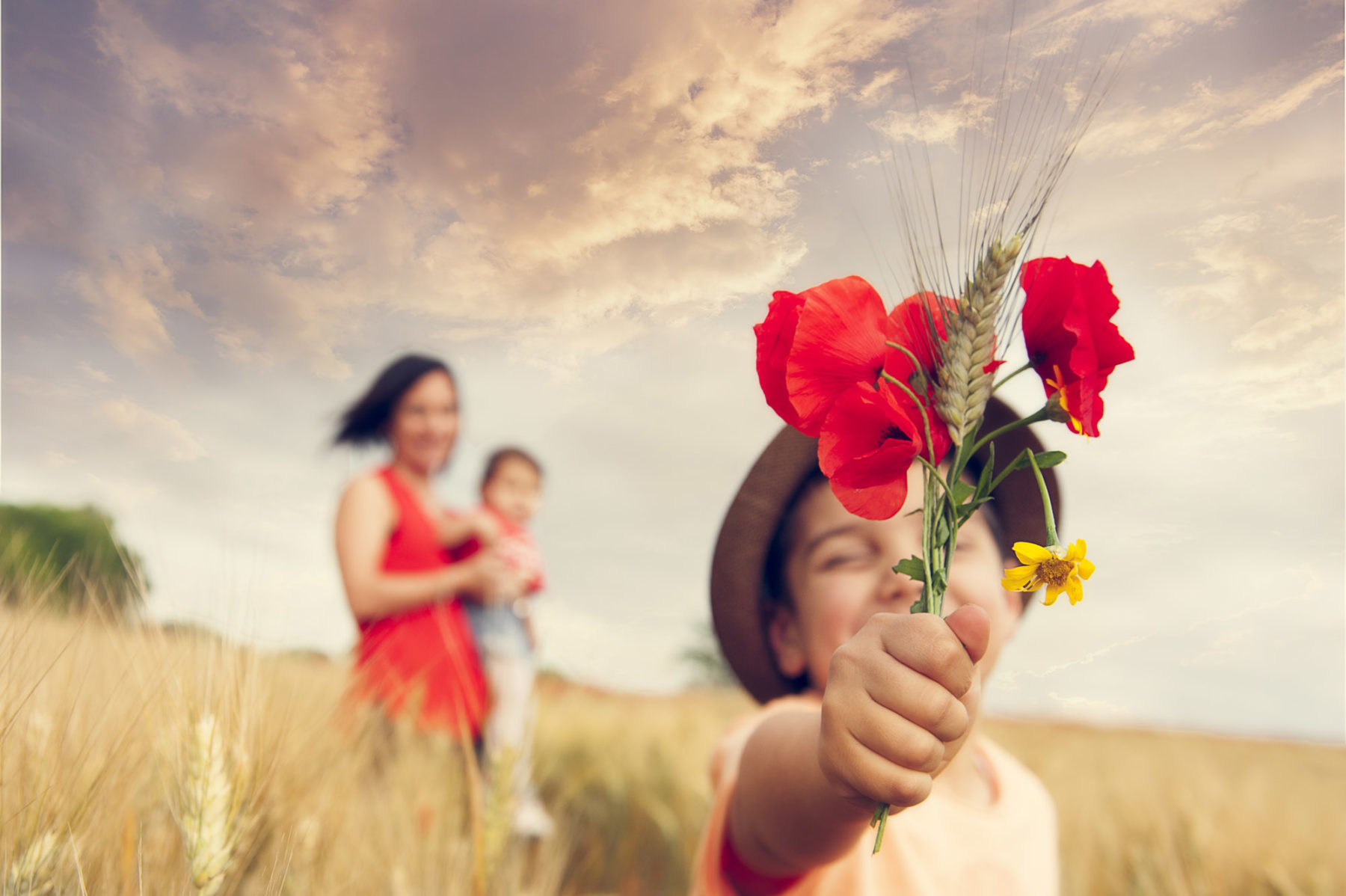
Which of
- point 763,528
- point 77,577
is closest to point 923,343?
point 763,528

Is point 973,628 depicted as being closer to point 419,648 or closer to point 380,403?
point 419,648

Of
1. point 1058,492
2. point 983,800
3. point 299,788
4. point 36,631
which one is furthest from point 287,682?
point 1058,492

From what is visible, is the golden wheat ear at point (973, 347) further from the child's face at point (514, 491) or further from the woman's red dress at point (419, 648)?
the child's face at point (514, 491)

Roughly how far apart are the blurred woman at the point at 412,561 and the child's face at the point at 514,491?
100 cm

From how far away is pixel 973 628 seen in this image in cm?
50

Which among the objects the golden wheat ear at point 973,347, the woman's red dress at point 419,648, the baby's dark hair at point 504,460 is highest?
the baby's dark hair at point 504,460

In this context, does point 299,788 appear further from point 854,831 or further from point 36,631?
point 854,831

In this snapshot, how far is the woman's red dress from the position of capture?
2.38m

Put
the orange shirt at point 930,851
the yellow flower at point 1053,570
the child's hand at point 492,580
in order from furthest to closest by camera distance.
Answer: the child's hand at point 492,580
the orange shirt at point 930,851
the yellow flower at point 1053,570

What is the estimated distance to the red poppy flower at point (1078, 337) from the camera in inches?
18.0

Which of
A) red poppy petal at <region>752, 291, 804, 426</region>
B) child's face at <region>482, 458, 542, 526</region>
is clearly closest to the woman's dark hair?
child's face at <region>482, 458, 542, 526</region>

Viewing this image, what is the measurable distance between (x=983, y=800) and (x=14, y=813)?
61.2 inches

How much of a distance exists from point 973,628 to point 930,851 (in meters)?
0.99

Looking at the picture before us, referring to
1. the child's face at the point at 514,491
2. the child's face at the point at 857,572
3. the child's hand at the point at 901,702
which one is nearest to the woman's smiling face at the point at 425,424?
the child's face at the point at 514,491
